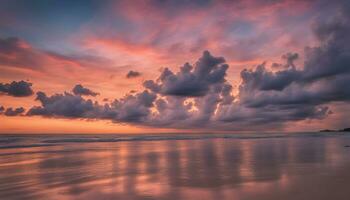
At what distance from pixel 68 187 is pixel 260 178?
9.13m

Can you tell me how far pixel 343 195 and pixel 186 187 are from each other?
6.07 meters

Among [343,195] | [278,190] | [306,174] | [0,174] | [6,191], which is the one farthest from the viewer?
[0,174]

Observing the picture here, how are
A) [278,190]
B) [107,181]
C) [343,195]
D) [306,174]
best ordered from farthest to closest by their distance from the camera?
[306,174] < [107,181] < [278,190] < [343,195]

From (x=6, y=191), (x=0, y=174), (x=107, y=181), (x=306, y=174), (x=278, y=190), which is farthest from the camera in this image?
(x=0, y=174)

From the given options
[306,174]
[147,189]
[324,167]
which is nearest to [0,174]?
[147,189]

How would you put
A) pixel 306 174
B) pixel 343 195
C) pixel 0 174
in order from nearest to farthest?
pixel 343 195, pixel 306 174, pixel 0 174

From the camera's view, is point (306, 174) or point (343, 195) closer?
point (343, 195)

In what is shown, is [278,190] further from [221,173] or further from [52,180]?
[52,180]

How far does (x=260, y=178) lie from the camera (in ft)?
49.5

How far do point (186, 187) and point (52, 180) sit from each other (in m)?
7.12

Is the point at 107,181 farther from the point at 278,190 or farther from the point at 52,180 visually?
the point at 278,190

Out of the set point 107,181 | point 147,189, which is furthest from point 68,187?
point 147,189

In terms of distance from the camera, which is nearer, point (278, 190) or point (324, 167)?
point (278, 190)

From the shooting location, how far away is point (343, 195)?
11.2m
